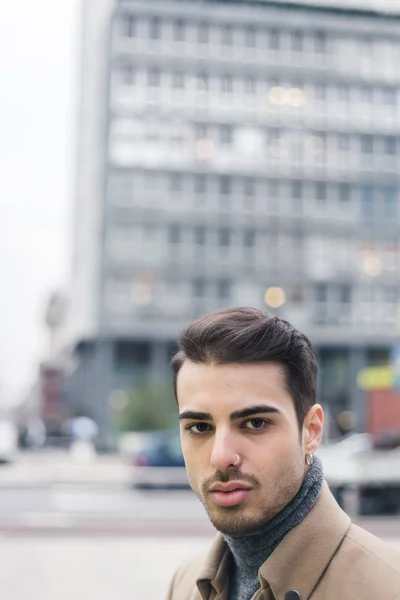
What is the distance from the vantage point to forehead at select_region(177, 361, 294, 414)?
187 centimetres

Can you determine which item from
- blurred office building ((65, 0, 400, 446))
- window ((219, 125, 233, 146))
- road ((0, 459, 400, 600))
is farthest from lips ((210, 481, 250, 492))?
window ((219, 125, 233, 146))

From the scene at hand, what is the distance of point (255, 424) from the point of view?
188cm

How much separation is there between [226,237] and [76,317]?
14286mm

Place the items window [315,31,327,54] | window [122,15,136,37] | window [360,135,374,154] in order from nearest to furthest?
window [122,15,136,37], window [360,135,374,154], window [315,31,327,54]

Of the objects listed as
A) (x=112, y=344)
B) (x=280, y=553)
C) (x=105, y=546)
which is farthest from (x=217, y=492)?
(x=112, y=344)

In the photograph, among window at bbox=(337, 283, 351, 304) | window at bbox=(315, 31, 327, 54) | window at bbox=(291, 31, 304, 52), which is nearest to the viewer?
window at bbox=(337, 283, 351, 304)

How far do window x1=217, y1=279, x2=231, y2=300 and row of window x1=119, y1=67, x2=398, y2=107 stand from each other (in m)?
12.1

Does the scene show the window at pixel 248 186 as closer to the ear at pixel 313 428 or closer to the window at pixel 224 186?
the window at pixel 224 186

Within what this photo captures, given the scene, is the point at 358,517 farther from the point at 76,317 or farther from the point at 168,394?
the point at 76,317

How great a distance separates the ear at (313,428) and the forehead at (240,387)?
103mm

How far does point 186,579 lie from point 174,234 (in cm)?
5284

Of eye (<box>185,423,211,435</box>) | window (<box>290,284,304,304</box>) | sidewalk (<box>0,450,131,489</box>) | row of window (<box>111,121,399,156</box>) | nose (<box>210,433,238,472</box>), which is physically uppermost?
row of window (<box>111,121,399,156</box>)

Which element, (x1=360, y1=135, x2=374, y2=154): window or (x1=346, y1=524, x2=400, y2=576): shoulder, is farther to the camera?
(x1=360, y1=135, x2=374, y2=154): window

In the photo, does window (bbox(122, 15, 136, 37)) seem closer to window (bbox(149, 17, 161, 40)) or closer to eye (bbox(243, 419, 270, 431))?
window (bbox(149, 17, 161, 40))
